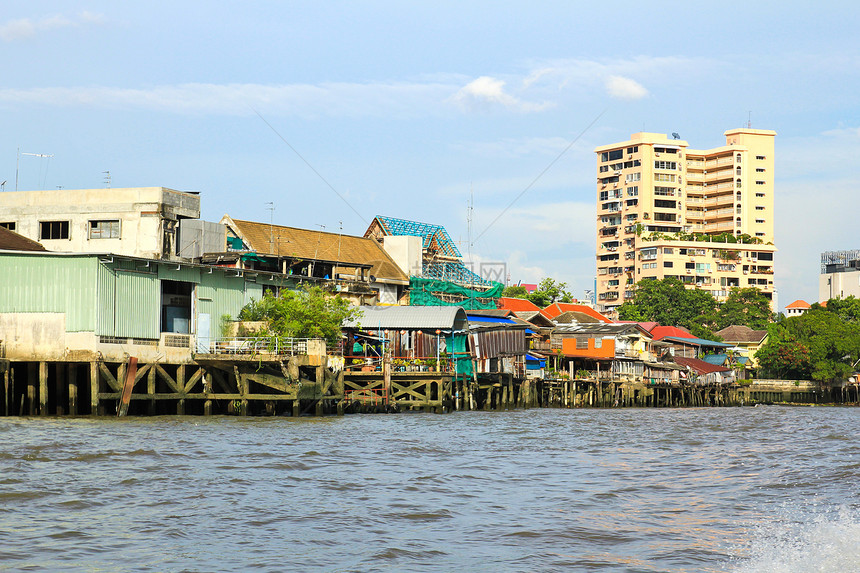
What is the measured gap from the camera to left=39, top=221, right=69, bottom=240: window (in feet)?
147

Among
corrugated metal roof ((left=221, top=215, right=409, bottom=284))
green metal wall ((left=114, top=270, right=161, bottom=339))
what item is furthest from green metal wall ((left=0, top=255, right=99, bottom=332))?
corrugated metal roof ((left=221, top=215, right=409, bottom=284))

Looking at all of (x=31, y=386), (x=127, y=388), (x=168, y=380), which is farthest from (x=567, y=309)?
(x=31, y=386)

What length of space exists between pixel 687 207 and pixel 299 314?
111 m

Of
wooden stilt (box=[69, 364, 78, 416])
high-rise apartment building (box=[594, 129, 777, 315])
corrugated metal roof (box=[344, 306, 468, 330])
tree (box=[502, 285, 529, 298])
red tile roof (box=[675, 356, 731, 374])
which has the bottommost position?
red tile roof (box=[675, 356, 731, 374])

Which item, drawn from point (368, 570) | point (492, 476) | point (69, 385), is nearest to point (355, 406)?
point (69, 385)

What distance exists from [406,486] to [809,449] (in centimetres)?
1440

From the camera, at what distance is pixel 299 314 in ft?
125

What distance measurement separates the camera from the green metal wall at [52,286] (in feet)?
105

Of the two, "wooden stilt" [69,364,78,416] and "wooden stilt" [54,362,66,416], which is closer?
"wooden stilt" [69,364,78,416]

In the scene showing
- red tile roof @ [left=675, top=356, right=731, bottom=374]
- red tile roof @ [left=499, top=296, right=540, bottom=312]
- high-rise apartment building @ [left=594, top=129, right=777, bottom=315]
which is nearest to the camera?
red tile roof @ [left=499, top=296, right=540, bottom=312]

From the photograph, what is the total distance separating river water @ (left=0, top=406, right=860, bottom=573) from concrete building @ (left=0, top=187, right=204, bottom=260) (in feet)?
59.3

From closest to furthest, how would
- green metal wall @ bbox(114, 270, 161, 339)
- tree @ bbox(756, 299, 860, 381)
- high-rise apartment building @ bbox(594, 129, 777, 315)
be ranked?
green metal wall @ bbox(114, 270, 161, 339), tree @ bbox(756, 299, 860, 381), high-rise apartment building @ bbox(594, 129, 777, 315)

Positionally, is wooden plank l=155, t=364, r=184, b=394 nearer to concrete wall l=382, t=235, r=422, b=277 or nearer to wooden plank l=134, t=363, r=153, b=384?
wooden plank l=134, t=363, r=153, b=384

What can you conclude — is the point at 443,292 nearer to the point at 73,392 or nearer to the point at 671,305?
the point at 73,392
